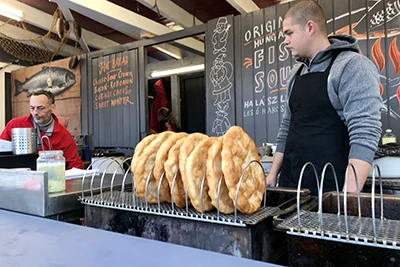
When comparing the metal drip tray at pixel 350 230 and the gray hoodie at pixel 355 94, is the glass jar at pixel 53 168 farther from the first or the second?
the gray hoodie at pixel 355 94

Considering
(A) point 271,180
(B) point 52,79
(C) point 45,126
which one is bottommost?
(A) point 271,180

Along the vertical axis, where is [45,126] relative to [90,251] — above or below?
above

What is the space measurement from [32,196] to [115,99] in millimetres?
Answer: 3842

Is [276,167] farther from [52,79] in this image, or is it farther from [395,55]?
[52,79]

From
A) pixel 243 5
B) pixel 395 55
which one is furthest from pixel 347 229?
pixel 243 5

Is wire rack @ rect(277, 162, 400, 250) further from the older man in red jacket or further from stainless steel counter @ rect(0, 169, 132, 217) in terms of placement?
the older man in red jacket

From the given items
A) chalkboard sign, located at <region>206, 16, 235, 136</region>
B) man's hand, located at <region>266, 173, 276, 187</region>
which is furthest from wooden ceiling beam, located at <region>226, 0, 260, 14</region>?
man's hand, located at <region>266, 173, 276, 187</region>

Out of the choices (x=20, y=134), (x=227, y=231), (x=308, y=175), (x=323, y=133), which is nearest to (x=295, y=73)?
(x=323, y=133)

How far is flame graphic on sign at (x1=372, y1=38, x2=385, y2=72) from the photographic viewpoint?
2670mm

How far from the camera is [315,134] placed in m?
1.42

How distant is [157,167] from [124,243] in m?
0.28

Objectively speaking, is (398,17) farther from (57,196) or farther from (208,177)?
(57,196)

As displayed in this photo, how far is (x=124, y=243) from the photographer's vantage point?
2.14ft

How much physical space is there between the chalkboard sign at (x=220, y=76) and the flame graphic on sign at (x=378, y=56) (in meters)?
1.42
